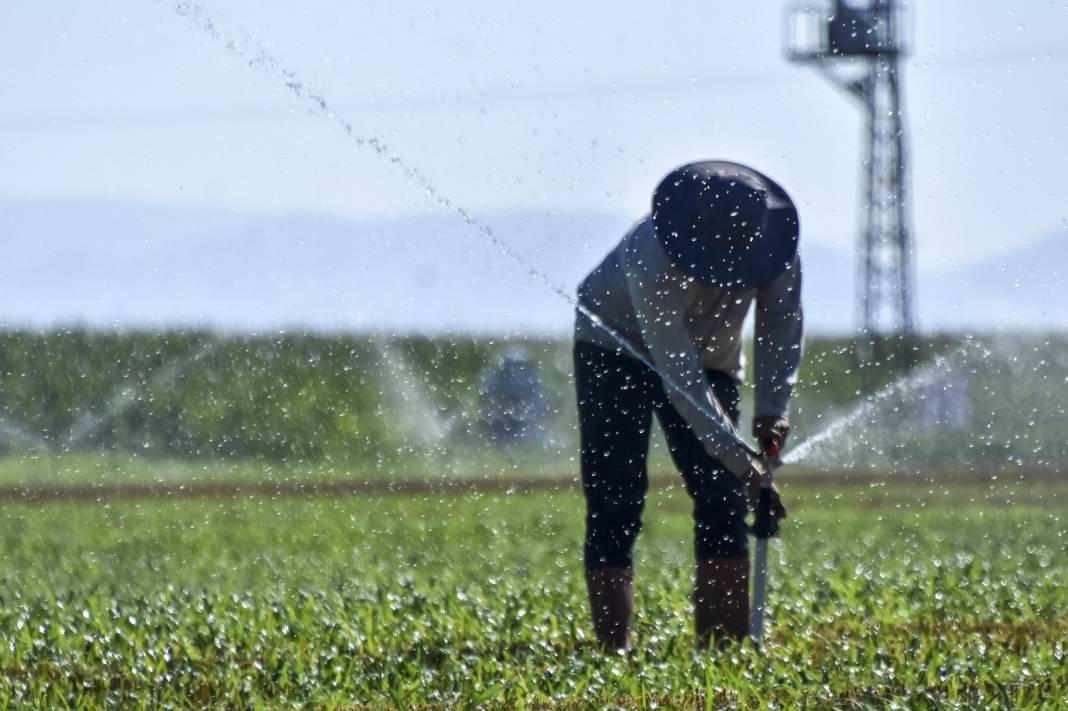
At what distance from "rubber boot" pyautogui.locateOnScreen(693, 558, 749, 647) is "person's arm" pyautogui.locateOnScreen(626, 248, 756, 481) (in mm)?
410

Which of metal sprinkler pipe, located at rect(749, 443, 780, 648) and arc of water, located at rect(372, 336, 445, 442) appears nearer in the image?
metal sprinkler pipe, located at rect(749, 443, 780, 648)

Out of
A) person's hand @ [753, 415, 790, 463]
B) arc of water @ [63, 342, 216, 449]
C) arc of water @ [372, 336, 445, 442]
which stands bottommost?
arc of water @ [372, 336, 445, 442]

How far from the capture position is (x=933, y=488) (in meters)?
17.3

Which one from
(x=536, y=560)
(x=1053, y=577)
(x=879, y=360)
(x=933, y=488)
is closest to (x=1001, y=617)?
(x=1053, y=577)

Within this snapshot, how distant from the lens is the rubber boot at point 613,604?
5816 millimetres

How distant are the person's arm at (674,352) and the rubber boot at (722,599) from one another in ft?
1.34

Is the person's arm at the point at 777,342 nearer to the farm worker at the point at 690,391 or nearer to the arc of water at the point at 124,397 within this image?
the farm worker at the point at 690,391

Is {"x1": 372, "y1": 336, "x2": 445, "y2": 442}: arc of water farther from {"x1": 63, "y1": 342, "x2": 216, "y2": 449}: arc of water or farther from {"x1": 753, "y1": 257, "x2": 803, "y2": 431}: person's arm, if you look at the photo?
{"x1": 753, "y1": 257, "x2": 803, "y2": 431}: person's arm

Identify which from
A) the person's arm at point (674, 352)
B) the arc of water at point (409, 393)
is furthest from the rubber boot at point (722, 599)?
the arc of water at point (409, 393)

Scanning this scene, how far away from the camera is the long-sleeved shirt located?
17.9ft

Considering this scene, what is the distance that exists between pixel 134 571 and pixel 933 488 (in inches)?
382

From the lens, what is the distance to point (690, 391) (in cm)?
551

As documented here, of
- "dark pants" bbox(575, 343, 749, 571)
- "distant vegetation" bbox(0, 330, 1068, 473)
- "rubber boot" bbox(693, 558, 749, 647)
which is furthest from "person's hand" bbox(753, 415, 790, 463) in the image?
"distant vegetation" bbox(0, 330, 1068, 473)

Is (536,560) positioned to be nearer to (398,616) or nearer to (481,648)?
(398,616)
